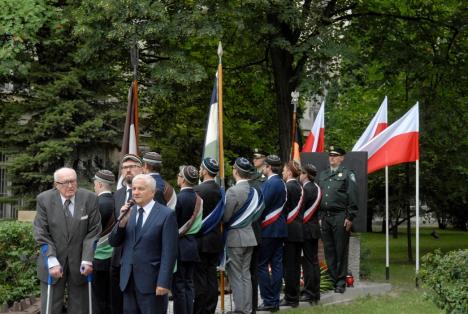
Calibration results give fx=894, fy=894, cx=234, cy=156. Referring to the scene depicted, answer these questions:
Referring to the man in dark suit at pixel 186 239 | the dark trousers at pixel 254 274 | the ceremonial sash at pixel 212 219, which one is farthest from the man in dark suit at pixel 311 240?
the man in dark suit at pixel 186 239

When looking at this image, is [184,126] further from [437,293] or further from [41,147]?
[437,293]

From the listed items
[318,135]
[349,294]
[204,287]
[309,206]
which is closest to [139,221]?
[204,287]

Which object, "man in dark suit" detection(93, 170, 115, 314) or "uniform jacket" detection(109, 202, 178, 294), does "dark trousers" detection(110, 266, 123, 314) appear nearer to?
"man in dark suit" detection(93, 170, 115, 314)

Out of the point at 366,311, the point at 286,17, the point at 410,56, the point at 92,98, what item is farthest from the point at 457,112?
the point at 366,311

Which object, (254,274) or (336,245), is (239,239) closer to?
(254,274)

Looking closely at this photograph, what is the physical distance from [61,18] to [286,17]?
502 centimetres

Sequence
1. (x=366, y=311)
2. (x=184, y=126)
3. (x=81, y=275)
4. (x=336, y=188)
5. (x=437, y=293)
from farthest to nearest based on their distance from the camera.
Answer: (x=184, y=126), (x=336, y=188), (x=366, y=311), (x=81, y=275), (x=437, y=293)

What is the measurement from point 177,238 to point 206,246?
7.07 ft

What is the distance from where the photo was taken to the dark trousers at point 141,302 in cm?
827

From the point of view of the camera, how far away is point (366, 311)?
483 inches

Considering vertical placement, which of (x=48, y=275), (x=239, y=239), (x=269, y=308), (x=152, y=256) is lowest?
(x=269, y=308)

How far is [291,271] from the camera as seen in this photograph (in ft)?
41.0

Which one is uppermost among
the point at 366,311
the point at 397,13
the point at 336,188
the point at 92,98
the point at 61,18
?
the point at 397,13

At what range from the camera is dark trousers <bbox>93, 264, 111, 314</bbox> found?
1021 cm
